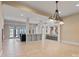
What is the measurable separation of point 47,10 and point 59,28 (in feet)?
1.47

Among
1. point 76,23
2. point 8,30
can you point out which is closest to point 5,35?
point 8,30

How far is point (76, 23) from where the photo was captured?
2520mm

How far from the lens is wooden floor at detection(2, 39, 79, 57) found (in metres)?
2.31

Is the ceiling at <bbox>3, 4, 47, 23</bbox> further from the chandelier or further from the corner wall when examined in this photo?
the corner wall

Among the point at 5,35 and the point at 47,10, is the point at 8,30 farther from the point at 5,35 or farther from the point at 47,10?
the point at 47,10

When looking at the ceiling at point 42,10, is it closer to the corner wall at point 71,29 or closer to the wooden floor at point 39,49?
the corner wall at point 71,29

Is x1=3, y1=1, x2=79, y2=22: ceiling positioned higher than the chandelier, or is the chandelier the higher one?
x1=3, y1=1, x2=79, y2=22: ceiling

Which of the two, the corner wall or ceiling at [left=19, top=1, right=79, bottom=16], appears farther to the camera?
the corner wall

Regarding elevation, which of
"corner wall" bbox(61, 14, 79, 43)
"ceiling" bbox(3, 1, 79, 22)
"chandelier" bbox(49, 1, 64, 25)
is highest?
"ceiling" bbox(3, 1, 79, 22)

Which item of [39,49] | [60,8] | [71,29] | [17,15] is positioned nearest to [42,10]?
[60,8]

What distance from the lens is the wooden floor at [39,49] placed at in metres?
2.31

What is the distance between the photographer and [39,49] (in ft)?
9.67

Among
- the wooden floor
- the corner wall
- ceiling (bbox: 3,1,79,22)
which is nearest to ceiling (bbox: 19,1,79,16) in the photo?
ceiling (bbox: 3,1,79,22)

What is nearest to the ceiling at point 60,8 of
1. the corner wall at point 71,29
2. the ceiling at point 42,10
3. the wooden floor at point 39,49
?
the ceiling at point 42,10
